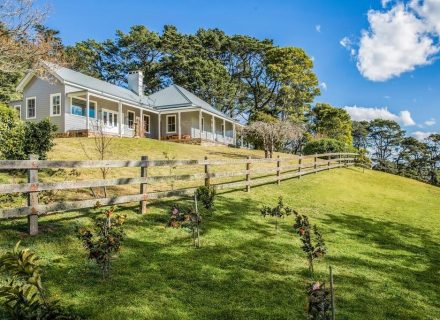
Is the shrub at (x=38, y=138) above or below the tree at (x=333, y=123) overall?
below

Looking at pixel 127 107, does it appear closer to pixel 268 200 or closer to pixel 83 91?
pixel 83 91

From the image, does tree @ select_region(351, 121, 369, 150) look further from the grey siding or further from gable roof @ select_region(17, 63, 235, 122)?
the grey siding

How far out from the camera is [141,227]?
24.8ft

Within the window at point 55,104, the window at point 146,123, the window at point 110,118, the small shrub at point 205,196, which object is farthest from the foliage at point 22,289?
the window at point 146,123

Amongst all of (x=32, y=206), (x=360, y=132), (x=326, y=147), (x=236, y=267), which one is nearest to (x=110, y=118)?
(x=326, y=147)

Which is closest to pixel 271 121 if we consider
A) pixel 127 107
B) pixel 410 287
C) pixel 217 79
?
pixel 127 107

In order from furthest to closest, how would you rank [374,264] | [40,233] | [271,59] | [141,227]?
[271,59], [141,227], [374,264], [40,233]

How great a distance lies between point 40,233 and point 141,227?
6.46ft

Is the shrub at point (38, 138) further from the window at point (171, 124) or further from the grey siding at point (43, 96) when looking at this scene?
the window at point (171, 124)

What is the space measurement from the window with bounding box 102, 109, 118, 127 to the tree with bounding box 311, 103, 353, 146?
24783mm

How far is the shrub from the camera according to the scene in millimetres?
11039

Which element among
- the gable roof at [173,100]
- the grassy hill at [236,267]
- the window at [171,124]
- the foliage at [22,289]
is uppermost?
the gable roof at [173,100]

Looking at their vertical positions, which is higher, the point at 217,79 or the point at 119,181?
the point at 217,79

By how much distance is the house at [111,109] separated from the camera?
24.2 m
